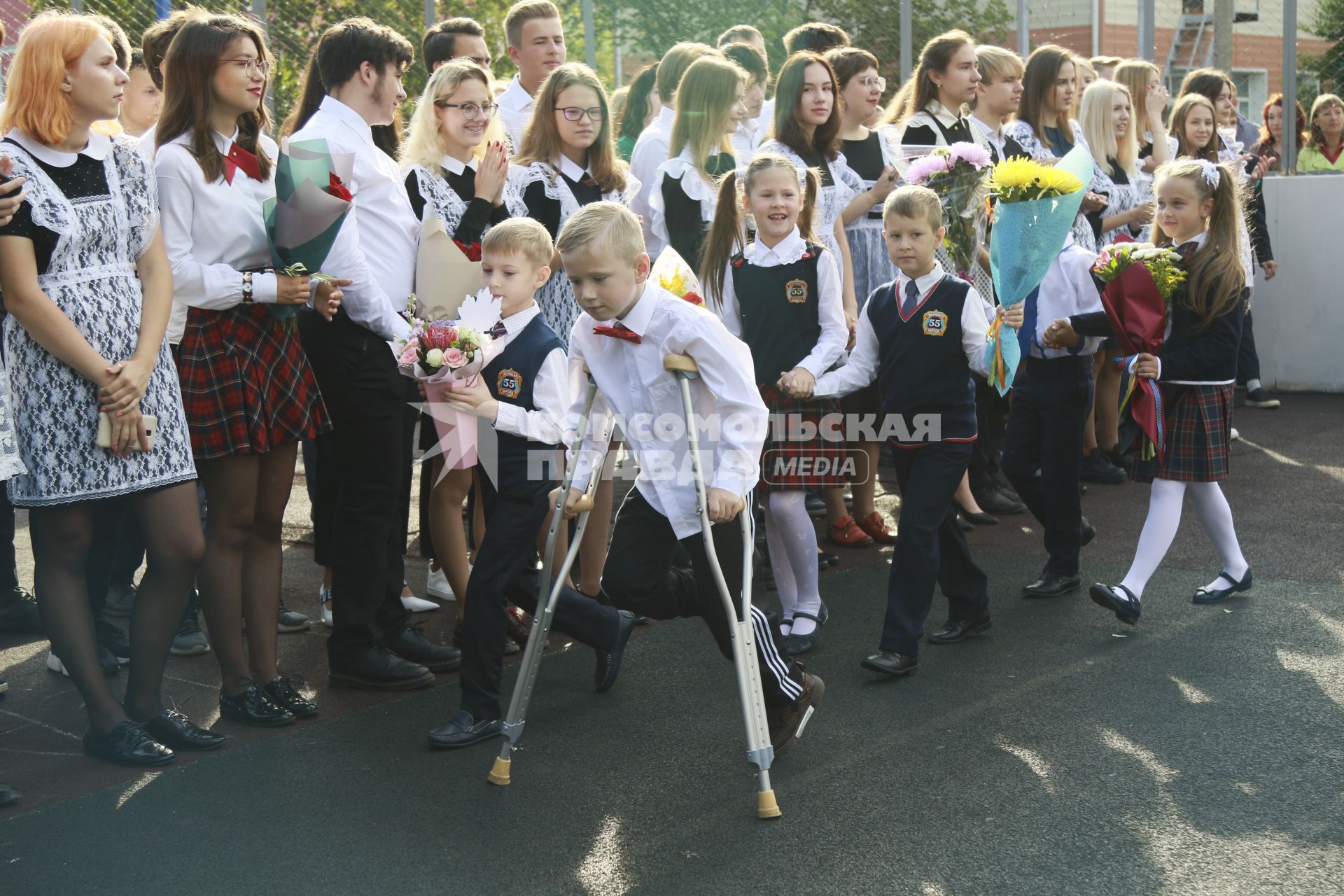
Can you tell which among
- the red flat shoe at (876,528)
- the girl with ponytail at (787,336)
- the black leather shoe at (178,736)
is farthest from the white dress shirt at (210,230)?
the red flat shoe at (876,528)

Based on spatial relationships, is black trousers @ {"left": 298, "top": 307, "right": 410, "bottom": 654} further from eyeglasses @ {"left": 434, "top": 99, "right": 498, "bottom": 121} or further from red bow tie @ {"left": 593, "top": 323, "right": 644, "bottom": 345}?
red bow tie @ {"left": 593, "top": 323, "right": 644, "bottom": 345}

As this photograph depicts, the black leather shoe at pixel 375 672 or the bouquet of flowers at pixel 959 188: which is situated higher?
the bouquet of flowers at pixel 959 188

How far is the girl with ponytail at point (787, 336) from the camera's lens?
547cm

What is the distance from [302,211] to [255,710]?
173 cm

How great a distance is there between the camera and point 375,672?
507 centimetres

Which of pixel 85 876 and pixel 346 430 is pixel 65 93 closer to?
pixel 346 430

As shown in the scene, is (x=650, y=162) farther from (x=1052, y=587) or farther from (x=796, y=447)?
(x=1052, y=587)

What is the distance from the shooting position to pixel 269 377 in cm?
461

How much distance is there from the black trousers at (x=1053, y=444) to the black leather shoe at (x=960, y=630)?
0.73 metres

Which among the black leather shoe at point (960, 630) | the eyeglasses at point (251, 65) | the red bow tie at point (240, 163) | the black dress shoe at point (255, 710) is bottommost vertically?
the black leather shoe at point (960, 630)

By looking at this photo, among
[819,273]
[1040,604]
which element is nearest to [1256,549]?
[1040,604]

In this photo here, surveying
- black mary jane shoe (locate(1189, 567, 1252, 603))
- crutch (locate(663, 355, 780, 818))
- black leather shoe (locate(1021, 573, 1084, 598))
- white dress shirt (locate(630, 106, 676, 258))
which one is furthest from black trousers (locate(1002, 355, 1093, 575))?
crutch (locate(663, 355, 780, 818))

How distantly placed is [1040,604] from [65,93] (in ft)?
13.9

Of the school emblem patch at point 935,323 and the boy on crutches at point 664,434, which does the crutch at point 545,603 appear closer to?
the boy on crutches at point 664,434
